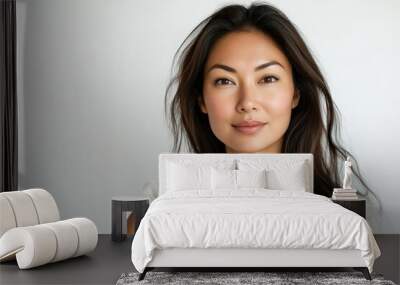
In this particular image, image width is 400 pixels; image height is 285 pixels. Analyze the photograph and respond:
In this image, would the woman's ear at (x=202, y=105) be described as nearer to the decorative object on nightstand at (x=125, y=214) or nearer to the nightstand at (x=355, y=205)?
the decorative object on nightstand at (x=125, y=214)

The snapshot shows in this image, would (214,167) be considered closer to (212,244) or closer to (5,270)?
(212,244)

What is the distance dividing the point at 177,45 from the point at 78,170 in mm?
1649

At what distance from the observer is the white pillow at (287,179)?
6688 millimetres

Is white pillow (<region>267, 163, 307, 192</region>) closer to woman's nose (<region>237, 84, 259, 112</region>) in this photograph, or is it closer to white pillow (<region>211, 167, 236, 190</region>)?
white pillow (<region>211, 167, 236, 190</region>)

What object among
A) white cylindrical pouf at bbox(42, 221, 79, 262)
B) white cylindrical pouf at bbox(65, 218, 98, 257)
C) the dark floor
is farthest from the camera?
white cylindrical pouf at bbox(65, 218, 98, 257)

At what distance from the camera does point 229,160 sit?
7.07 meters

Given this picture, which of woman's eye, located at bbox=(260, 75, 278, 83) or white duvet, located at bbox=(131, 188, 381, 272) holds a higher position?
woman's eye, located at bbox=(260, 75, 278, 83)

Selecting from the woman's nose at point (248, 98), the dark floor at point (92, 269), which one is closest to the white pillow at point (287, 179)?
the woman's nose at point (248, 98)

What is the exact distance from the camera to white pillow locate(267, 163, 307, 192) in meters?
6.69

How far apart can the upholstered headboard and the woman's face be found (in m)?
0.26

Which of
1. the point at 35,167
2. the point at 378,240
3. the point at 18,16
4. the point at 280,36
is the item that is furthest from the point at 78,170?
the point at 378,240

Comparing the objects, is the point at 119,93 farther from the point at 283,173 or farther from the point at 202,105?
the point at 283,173

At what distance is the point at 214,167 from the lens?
6.82 m

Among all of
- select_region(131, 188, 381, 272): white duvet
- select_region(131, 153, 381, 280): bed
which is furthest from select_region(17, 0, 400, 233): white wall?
select_region(131, 188, 381, 272): white duvet
